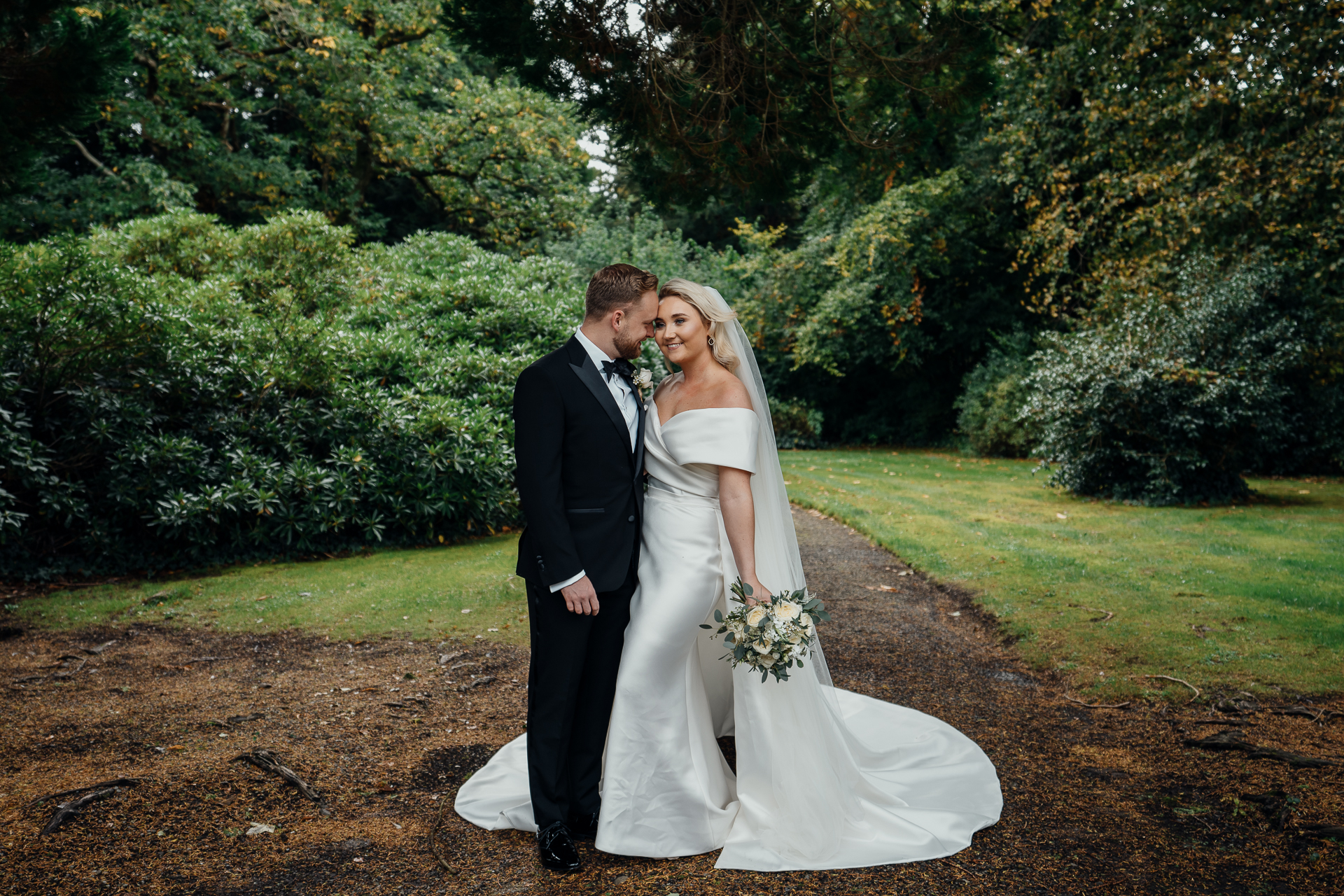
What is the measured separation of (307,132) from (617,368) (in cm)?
1820

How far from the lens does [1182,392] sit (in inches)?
419

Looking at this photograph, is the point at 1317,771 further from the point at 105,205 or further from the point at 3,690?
the point at 105,205

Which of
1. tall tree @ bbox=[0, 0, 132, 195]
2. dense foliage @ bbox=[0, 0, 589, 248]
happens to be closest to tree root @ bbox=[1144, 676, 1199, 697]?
tall tree @ bbox=[0, 0, 132, 195]

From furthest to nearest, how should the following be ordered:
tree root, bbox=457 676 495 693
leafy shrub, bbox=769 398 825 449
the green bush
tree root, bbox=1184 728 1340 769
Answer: leafy shrub, bbox=769 398 825 449 < the green bush < tree root, bbox=457 676 495 693 < tree root, bbox=1184 728 1340 769

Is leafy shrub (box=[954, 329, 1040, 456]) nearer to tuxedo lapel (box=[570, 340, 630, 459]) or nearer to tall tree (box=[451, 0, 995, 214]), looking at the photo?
→ tall tree (box=[451, 0, 995, 214])

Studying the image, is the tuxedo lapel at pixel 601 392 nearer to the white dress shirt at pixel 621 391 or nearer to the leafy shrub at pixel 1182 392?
the white dress shirt at pixel 621 391

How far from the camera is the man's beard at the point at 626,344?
335 centimetres

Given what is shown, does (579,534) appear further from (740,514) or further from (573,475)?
(740,514)

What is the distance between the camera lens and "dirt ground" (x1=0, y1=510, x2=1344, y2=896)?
9.88ft

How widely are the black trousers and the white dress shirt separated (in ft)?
1.85

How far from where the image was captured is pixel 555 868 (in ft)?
10.2

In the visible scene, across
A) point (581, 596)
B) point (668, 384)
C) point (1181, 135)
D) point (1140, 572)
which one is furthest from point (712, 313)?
point (1181, 135)

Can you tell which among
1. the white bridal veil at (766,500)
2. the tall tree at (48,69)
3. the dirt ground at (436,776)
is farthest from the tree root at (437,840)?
the tall tree at (48,69)

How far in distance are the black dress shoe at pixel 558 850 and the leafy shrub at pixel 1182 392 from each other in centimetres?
996
